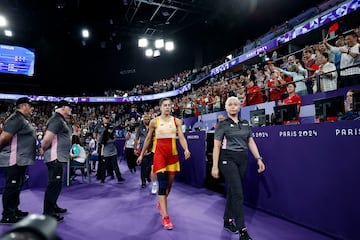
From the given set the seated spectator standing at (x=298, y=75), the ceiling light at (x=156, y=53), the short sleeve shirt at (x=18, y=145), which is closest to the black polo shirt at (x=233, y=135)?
the short sleeve shirt at (x=18, y=145)

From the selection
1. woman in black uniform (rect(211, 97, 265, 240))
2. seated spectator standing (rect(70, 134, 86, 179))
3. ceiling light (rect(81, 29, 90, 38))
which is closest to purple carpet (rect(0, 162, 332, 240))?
woman in black uniform (rect(211, 97, 265, 240))

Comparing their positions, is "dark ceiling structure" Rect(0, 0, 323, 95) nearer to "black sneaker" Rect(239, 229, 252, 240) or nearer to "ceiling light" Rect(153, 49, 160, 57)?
"ceiling light" Rect(153, 49, 160, 57)

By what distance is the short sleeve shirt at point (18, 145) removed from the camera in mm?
3654

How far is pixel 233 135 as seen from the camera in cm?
315

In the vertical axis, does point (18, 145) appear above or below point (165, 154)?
above

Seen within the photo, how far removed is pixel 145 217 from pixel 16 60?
2238 centimetres

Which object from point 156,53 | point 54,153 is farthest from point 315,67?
point 156,53

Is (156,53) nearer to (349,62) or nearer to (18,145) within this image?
(349,62)

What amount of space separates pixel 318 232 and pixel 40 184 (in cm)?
605

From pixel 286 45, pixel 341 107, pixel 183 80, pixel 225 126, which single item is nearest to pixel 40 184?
pixel 225 126

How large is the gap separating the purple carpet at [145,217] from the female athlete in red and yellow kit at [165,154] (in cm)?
33

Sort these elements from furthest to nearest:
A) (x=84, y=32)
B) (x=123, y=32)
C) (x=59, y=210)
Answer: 1. (x=123, y=32)
2. (x=84, y=32)
3. (x=59, y=210)

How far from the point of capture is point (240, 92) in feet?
27.2

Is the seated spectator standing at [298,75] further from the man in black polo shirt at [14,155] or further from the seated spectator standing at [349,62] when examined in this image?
the man in black polo shirt at [14,155]
